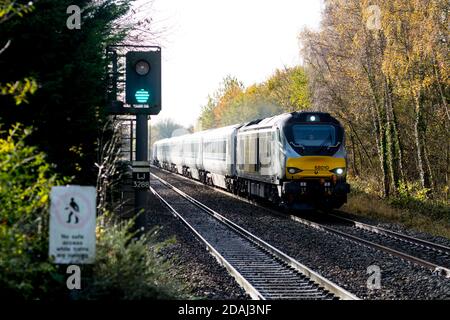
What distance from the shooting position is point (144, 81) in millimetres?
9406

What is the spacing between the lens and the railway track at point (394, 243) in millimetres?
12002

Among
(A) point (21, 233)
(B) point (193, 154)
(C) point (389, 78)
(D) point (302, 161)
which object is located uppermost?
(C) point (389, 78)

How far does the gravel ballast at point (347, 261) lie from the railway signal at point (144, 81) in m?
3.82

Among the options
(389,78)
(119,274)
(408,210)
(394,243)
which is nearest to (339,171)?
(408,210)

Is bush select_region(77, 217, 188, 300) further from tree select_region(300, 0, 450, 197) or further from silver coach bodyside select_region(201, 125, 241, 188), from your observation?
silver coach bodyside select_region(201, 125, 241, 188)

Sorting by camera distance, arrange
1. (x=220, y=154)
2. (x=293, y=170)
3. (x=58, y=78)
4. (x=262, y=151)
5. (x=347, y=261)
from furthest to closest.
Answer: (x=220, y=154) → (x=262, y=151) → (x=293, y=170) → (x=347, y=261) → (x=58, y=78)

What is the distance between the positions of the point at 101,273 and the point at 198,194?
22.6 m

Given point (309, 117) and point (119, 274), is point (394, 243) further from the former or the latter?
point (119, 274)

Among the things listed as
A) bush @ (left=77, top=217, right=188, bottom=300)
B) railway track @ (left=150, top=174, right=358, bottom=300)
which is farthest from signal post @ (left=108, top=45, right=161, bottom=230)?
bush @ (left=77, top=217, right=188, bottom=300)

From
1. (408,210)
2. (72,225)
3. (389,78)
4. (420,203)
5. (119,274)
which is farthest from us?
(389,78)

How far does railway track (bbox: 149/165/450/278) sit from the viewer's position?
1200 cm

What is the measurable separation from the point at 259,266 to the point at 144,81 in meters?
3.98

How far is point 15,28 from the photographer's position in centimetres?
870
